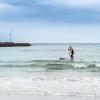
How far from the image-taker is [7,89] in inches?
734

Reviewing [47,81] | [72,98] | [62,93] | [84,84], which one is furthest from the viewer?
[47,81]

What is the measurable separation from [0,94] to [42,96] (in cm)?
168

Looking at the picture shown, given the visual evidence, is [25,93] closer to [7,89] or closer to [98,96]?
[7,89]

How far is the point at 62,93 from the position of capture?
57.1ft

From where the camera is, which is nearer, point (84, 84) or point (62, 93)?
point (62, 93)

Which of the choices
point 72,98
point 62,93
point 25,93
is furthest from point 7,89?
point 72,98

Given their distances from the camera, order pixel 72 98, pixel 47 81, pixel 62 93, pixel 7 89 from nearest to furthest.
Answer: pixel 72 98, pixel 62 93, pixel 7 89, pixel 47 81

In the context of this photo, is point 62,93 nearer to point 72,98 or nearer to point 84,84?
point 72,98

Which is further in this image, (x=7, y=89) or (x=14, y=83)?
(x=14, y=83)

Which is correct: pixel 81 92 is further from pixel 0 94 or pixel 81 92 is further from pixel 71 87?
pixel 0 94

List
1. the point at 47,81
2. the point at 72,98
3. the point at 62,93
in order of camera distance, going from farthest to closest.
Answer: the point at 47,81 < the point at 62,93 < the point at 72,98

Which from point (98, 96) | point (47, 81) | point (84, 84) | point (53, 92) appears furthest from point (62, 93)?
point (47, 81)

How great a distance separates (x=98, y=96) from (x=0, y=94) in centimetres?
383

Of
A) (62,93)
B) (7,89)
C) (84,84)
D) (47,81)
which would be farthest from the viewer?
(47,81)
